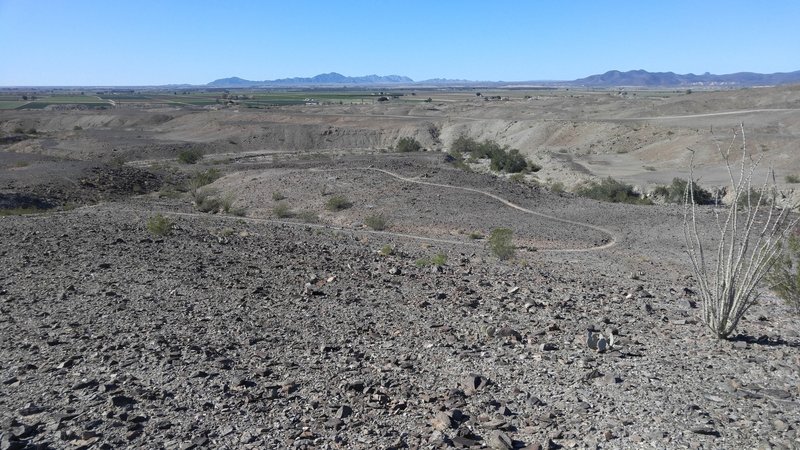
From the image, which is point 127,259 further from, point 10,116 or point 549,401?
point 10,116

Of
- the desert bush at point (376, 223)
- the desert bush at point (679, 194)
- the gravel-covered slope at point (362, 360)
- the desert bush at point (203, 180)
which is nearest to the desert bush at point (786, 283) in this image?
the gravel-covered slope at point (362, 360)

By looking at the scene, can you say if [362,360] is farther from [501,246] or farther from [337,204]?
[337,204]

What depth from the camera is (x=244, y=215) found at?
31719 millimetres

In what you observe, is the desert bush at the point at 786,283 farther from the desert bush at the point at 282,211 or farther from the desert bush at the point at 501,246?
the desert bush at the point at 282,211

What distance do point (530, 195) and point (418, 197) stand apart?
19.5ft

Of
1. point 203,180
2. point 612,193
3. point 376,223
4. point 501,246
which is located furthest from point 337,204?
point 612,193

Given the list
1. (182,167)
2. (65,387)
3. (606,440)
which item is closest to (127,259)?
(65,387)

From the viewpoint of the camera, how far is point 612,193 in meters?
40.0

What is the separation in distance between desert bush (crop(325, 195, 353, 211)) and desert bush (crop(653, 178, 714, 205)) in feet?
58.3

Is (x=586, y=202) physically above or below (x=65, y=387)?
below

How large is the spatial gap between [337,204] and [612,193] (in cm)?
1644

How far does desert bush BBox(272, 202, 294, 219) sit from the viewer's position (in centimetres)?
3103

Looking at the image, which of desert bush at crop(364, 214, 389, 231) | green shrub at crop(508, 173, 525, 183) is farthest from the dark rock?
green shrub at crop(508, 173, 525, 183)

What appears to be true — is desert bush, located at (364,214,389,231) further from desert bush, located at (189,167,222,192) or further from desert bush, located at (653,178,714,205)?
desert bush, located at (653,178,714,205)
